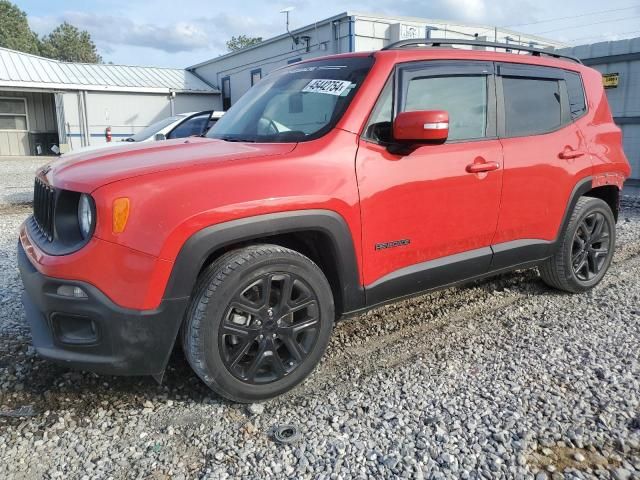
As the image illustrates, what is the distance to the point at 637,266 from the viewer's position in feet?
16.9

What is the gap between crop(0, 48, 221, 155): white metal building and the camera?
859 inches

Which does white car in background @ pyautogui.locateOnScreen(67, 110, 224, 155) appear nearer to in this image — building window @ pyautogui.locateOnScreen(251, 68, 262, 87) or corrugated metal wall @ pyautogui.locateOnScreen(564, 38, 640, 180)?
corrugated metal wall @ pyautogui.locateOnScreen(564, 38, 640, 180)

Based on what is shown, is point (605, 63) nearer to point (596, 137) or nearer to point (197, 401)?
point (596, 137)

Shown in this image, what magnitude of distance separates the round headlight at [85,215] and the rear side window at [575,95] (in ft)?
11.6

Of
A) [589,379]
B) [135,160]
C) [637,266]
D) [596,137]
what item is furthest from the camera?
[637,266]

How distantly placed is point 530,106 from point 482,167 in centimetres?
83

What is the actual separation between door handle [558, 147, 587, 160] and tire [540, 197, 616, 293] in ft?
1.43

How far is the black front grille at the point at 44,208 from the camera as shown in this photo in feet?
8.64

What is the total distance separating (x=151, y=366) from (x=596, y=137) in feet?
12.3

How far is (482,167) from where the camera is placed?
3.28 metres

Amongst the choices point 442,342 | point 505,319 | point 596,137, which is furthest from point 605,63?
point 442,342

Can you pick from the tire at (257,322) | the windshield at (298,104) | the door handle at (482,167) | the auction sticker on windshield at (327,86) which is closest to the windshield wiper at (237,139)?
the windshield at (298,104)

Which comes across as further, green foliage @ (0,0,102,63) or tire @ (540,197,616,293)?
green foliage @ (0,0,102,63)

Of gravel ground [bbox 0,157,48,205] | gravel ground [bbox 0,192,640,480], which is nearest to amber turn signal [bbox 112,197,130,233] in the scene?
gravel ground [bbox 0,192,640,480]
